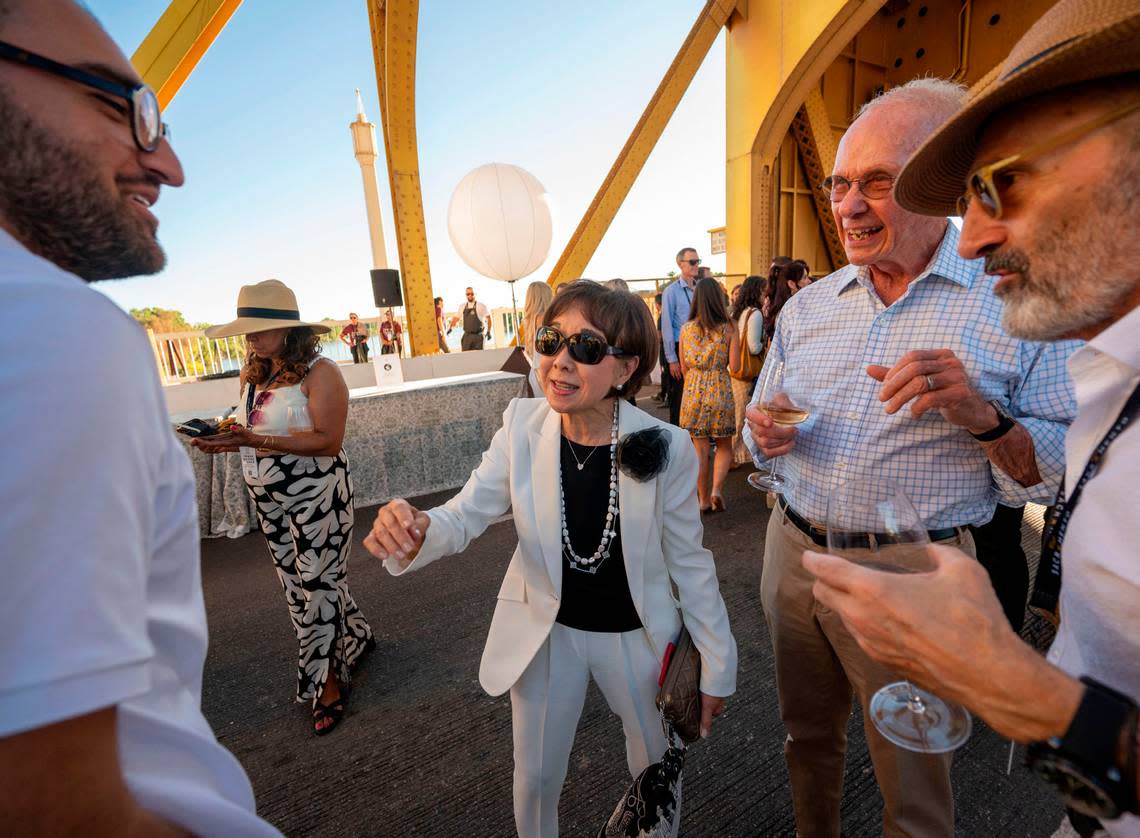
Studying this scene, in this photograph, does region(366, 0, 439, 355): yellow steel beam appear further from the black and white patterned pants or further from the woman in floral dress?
the black and white patterned pants

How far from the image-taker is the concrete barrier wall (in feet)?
22.6

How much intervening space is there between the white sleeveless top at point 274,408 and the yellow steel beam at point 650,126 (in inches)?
342

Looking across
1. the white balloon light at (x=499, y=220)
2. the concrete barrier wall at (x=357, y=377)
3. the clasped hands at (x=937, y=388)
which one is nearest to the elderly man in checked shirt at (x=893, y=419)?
the clasped hands at (x=937, y=388)

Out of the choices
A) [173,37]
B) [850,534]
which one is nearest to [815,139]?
[173,37]

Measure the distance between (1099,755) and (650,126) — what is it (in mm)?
11512

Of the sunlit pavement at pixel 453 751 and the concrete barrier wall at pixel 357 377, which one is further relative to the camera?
the concrete barrier wall at pixel 357 377

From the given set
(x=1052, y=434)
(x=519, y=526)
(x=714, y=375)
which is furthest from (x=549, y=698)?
(x=714, y=375)

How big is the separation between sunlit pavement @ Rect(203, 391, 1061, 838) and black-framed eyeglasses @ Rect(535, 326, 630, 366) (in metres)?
1.88

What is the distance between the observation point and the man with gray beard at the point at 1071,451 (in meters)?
0.69

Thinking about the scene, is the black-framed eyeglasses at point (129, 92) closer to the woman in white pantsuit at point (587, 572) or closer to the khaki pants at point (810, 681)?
the woman in white pantsuit at point (587, 572)

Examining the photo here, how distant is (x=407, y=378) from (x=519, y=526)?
6868mm

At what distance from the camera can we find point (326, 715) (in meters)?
2.65

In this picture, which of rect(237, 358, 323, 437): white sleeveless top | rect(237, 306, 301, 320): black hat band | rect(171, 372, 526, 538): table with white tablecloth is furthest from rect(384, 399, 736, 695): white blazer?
rect(171, 372, 526, 538): table with white tablecloth

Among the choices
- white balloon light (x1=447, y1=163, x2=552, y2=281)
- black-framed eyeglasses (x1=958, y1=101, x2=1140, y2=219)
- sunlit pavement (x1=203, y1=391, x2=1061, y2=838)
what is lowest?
sunlit pavement (x1=203, y1=391, x2=1061, y2=838)
